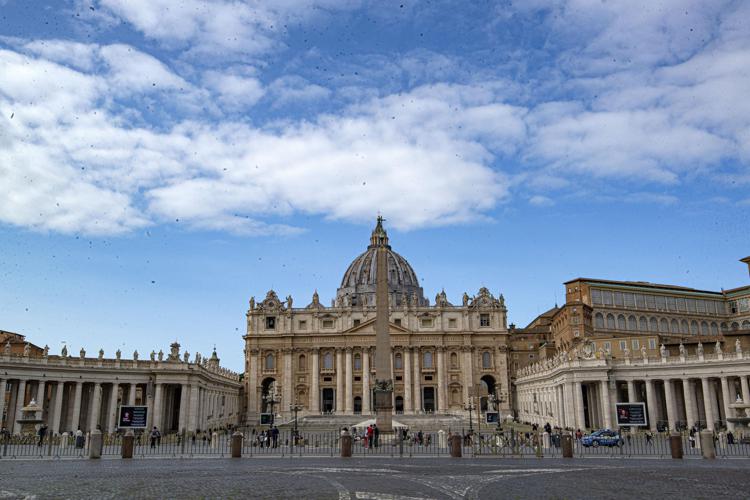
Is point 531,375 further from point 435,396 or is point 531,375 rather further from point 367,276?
point 367,276

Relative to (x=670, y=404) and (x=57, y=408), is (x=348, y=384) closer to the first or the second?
(x=57, y=408)

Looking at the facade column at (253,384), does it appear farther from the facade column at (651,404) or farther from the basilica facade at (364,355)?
the facade column at (651,404)

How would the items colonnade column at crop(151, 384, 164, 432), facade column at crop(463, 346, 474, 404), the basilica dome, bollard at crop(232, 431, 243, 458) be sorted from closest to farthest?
bollard at crop(232, 431, 243, 458), colonnade column at crop(151, 384, 164, 432), facade column at crop(463, 346, 474, 404), the basilica dome

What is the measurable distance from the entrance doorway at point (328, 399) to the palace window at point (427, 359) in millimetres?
14057

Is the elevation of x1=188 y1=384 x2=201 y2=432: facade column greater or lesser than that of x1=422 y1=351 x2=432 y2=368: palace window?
lesser

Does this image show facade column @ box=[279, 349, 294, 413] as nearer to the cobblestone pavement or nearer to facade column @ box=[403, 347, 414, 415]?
facade column @ box=[403, 347, 414, 415]

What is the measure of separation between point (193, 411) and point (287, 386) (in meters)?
33.4

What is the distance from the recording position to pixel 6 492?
1717 cm

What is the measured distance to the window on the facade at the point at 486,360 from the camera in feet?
314

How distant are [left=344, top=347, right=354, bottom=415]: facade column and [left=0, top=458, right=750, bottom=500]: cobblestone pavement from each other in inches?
2563

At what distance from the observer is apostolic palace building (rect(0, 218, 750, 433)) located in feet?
185

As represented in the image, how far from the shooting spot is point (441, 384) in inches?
3723

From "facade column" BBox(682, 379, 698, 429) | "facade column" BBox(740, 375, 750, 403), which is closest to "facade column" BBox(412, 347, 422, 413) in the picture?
"facade column" BBox(682, 379, 698, 429)

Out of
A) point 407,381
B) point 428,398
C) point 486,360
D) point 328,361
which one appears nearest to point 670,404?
point 486,360
